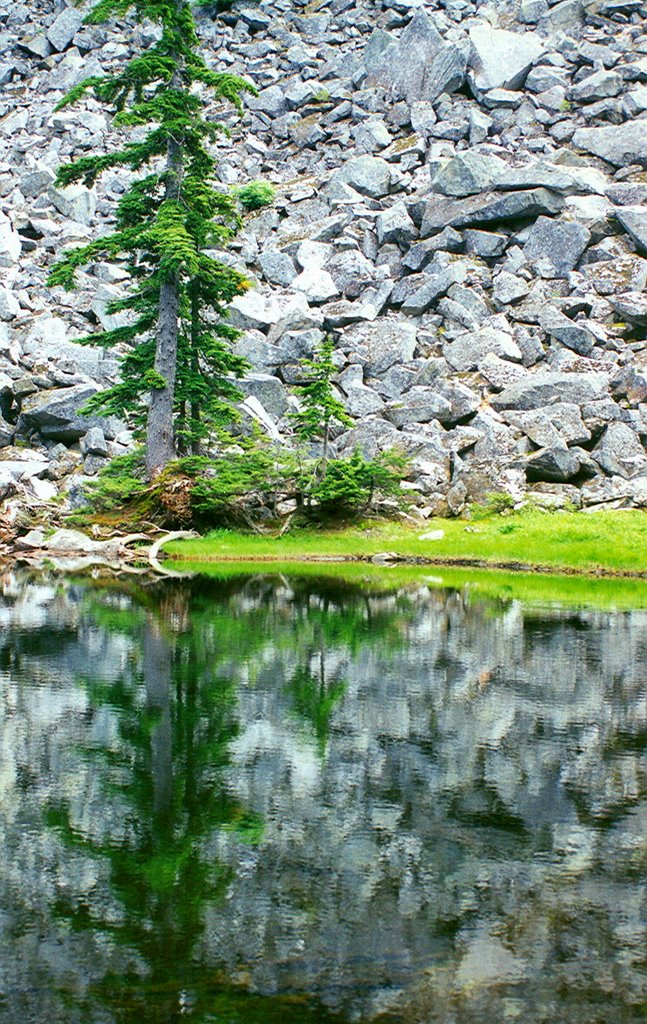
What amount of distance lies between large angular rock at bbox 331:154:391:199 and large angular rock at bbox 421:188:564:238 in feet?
18.4

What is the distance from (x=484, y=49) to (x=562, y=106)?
825 centimetres

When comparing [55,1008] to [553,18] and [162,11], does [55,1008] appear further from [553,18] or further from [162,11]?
[553,18]

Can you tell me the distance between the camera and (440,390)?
44.4 m

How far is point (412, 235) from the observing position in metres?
57.6

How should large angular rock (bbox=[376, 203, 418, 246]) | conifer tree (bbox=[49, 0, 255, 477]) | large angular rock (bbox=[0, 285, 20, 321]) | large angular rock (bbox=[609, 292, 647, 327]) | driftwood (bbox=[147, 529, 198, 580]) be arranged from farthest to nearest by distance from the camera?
1. large angular rock (bbox=[376, 203, 418, 246])
2. large angular rock (bbox=[0, 285, 20, 321])
3. large angular rock (bbox=[609, 292, 647, 327])
4. conifer tree (bbox=[49, 0, 255, 477])
5. driftwood (bbox=[147, 529, 198, 580])

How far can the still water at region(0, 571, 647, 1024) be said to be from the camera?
5672 millimetres

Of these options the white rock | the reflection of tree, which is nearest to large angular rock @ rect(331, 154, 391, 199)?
the white rock

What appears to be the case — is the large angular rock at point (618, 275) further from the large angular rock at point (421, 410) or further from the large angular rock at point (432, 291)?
the large angular rock at point (421, 410)

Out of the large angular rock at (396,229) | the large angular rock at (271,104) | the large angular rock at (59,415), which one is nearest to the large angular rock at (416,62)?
the large angular rock at (271,104)

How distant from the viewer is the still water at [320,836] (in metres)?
5.67

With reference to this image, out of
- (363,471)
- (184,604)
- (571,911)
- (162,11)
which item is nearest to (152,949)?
(571,911)

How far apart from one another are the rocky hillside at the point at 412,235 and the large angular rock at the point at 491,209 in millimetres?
132

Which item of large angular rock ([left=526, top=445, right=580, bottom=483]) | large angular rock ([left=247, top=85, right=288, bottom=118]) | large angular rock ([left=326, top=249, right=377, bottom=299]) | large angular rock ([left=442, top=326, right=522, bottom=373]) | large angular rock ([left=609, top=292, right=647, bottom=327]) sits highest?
large angular rock ([left=247, top=85, right=288, bottom=118])

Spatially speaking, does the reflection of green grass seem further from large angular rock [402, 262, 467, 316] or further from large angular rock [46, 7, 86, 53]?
large angular rock [46, 7, 86, 53]
